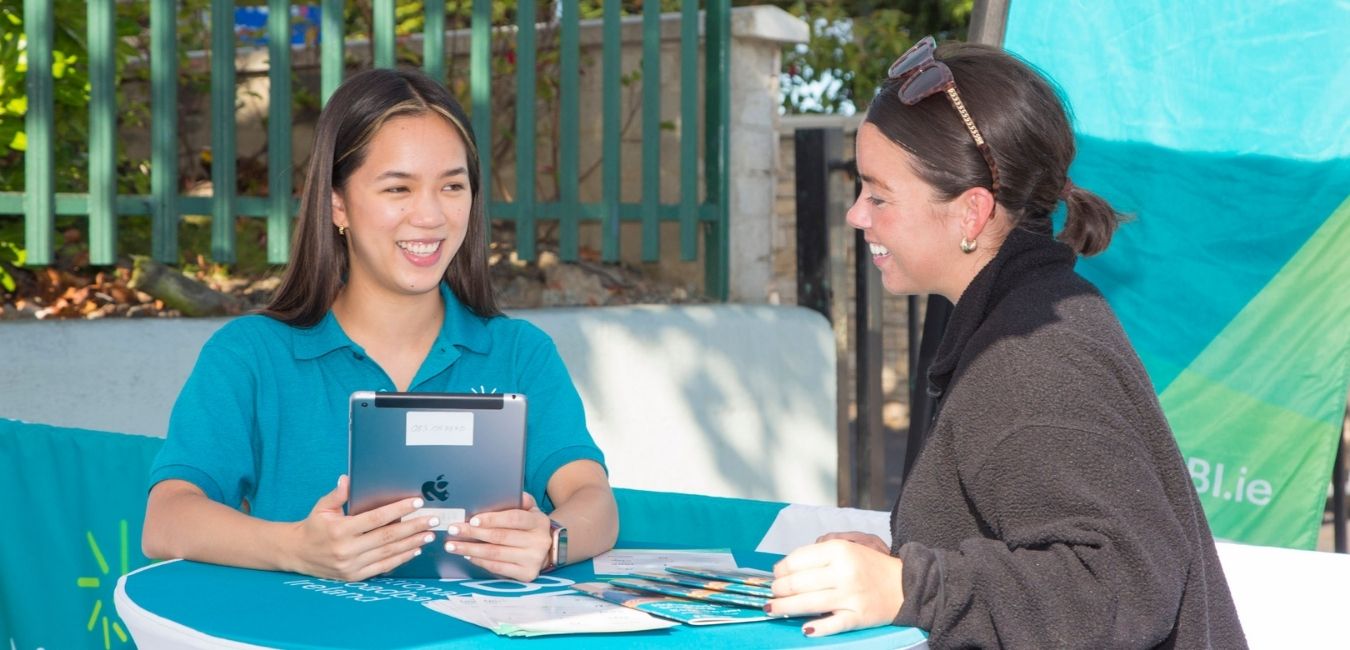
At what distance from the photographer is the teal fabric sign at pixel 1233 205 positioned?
3861mm

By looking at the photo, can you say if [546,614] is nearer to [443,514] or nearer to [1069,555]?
[443,514]

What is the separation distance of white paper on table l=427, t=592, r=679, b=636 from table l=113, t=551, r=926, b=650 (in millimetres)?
12

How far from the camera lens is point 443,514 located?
212 centimetres

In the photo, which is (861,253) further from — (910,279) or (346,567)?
(346,567)

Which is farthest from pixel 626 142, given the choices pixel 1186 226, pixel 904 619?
pixel 904 619

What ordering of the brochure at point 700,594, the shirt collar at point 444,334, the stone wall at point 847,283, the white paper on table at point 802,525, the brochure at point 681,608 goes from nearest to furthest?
the brochure at point 681,608 → the brochure at point 700,594 → the shirt collar at point 444,334 → the white paper on table at point 802,525 → the stone wall at point 847,283

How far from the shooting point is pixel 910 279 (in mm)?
2270

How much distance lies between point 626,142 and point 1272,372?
3.02 m

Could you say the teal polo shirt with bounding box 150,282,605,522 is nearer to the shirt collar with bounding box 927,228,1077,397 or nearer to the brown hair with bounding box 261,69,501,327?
the brown hair with bounding box 261,69,501,327

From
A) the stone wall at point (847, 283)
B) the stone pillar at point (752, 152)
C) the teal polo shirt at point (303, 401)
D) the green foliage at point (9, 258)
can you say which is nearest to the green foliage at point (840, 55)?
the stone wall at point (847, 283)

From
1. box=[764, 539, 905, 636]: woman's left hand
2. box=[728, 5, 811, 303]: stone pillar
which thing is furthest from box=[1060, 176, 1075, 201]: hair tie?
box=[728, 5, 811, 303]: stone pillar

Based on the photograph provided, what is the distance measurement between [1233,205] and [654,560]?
2163 millimetres

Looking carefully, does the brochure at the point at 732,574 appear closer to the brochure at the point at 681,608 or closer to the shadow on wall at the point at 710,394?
the brochure at the point at 681,608

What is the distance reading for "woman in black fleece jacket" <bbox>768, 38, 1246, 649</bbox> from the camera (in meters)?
1.84
